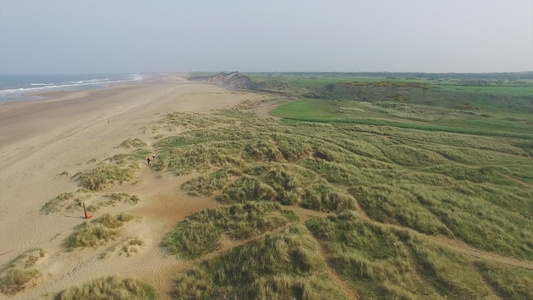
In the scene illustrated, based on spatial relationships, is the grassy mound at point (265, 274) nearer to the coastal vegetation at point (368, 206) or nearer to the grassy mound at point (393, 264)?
the coastal vegetation at point (368, 206)

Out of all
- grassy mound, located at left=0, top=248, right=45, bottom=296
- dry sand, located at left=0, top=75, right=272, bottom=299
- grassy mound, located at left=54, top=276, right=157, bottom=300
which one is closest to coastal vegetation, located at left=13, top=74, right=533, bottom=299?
grassy mound, located at left=54, top=276, right=157, bottom=300

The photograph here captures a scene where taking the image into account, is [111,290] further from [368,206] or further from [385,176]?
[385,176]

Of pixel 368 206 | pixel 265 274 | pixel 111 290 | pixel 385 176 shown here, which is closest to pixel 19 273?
pixel 111 290

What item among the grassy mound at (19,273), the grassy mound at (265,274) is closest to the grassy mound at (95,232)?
the grassy mound at (19,273)

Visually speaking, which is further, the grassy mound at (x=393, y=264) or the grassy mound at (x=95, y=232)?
the grassy mound at (x=95, y=232)

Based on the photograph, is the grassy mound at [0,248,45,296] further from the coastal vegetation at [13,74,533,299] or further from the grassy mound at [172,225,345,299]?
the grassy mound at [172,225,345,299]

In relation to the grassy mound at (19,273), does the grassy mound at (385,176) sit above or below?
above
